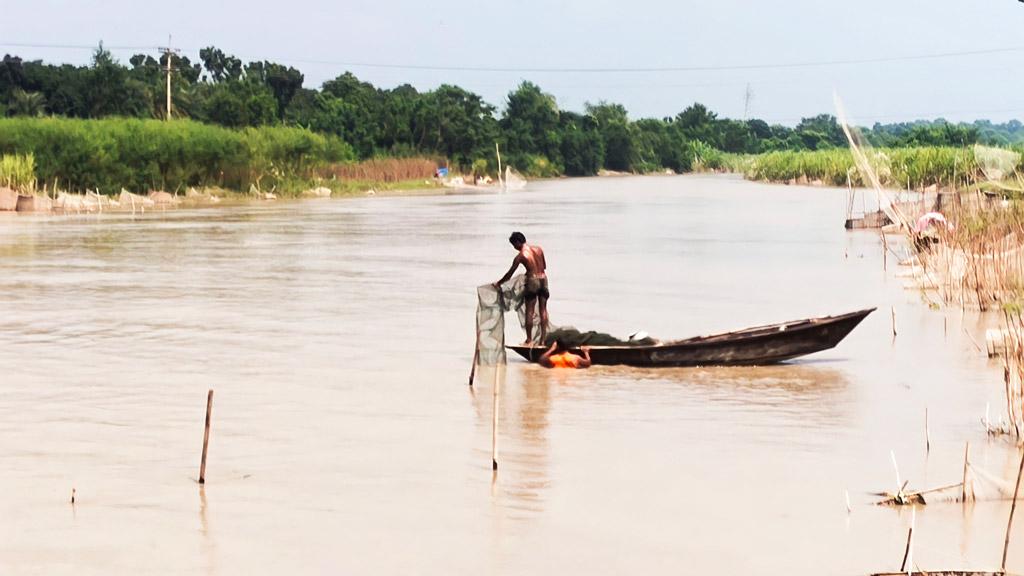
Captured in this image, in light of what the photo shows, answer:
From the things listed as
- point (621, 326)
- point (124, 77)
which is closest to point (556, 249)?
point (621, 326)

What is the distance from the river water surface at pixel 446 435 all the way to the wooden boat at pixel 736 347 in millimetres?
151

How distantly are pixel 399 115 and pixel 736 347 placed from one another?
67614mm

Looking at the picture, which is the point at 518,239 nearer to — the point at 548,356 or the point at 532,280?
the point at 532,280

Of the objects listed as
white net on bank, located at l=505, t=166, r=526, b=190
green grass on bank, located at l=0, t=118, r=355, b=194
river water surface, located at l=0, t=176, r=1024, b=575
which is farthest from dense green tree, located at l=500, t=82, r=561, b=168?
river water surface, located at l=0, t=176, r=1024, b=575

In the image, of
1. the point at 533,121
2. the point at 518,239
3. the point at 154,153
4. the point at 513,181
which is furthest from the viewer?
the point at 533,121

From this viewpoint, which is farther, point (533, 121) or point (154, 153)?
point (533, 121)

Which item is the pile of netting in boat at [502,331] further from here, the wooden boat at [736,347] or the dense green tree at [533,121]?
the dense green tree at [533,121]

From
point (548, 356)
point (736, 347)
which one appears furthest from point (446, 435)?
point (736, 347)

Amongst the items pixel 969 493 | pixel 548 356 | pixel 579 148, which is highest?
pixel 579 148

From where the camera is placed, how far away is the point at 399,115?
7988 cm

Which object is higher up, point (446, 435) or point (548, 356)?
point (548, 356)

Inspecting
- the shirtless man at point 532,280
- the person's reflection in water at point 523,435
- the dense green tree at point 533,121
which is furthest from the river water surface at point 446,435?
the dense green tree at point 533,121

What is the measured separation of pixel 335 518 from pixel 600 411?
382 centimetres

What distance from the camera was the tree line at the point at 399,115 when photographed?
62.3m
